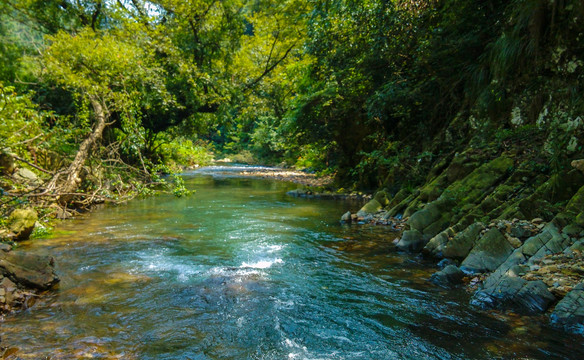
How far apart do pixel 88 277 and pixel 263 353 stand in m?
3.06

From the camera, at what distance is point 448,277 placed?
466 cm

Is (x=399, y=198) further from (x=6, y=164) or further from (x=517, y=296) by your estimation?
(x=6, y=164)

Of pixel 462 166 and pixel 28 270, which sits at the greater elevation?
pixel 462 166

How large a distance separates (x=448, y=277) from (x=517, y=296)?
93 cm

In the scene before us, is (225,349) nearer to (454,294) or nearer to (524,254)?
(454,294)

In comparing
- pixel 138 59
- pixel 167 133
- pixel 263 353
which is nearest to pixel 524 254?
pixel 263 353

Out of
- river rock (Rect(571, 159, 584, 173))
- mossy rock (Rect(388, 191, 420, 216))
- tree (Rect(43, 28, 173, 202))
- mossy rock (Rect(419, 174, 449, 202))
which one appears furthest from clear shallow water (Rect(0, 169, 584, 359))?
tree (Rect(43, 28, 173, 202))

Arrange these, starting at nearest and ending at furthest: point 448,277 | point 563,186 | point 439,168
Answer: point 448,277 → point 563,186 → point 439,168

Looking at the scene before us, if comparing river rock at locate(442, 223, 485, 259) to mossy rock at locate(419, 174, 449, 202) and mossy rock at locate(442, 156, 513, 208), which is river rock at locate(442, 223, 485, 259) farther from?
mossy rock at locate(419, 174, 449, 202)

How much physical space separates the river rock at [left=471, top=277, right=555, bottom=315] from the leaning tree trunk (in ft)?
25.6

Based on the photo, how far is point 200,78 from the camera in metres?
13.2

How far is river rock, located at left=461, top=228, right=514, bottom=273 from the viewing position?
4734mm

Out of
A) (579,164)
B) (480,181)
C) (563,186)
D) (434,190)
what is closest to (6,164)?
(434,190)

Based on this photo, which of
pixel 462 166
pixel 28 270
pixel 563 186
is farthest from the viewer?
pixel 462 166
